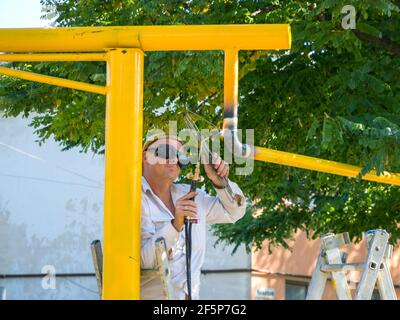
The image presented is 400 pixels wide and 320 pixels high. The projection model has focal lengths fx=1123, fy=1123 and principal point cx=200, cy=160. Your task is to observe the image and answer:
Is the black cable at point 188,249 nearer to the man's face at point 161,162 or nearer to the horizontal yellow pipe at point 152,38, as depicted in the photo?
the man's face at point 161,162

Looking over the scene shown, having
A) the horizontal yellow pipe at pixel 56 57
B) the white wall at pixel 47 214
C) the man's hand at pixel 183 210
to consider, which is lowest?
the man's hand at pixel 183 210

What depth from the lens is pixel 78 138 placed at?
41.5ft

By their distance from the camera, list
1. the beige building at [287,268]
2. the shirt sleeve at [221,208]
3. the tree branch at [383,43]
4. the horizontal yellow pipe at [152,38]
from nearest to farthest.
Answer: 1. the horizontal yellow pipe at [152,38]
2. the shirt sleeve at [221,208]
3. the tree branch at [383,43]
4. the beige building at [287,268]

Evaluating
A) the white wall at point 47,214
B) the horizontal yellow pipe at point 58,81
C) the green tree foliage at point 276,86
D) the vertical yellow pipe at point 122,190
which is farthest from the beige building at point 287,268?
the vertical yellow pipe at point 122,190

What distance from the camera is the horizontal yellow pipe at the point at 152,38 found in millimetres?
4281

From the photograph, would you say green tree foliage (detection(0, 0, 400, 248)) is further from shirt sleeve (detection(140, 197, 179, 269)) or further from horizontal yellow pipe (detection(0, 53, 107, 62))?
horizontal yellow pipe (detection(0, 53, 107, 62))

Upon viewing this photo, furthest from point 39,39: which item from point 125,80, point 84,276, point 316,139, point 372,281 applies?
point 84,276

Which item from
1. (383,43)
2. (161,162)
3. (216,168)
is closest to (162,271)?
(216,168)

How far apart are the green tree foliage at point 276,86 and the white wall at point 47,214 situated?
1004 cm

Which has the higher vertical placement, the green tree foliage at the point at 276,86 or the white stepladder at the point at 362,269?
the green tree foliage at the point at 276,86

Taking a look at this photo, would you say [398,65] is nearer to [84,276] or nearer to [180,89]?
[180,89]

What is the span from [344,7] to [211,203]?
4.87 m

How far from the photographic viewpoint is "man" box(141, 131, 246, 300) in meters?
4.57

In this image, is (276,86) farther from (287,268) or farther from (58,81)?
(287,268)
